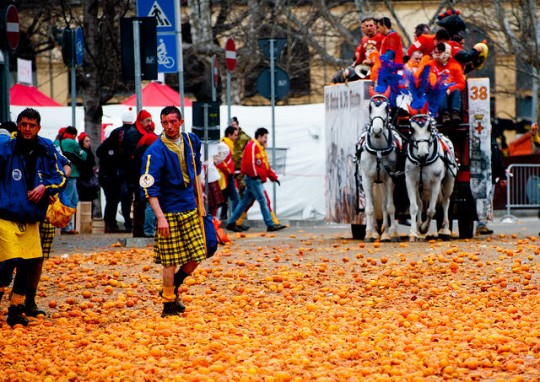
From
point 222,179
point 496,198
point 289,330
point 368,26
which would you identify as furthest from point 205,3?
point 289,330

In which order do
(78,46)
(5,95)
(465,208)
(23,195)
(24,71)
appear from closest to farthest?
(23,195) → (5,95) → (465,208) → (78,46) → (24,71)

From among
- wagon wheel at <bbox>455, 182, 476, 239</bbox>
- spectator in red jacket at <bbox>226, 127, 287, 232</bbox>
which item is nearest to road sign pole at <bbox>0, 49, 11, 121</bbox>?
spectator in red jacket at <bbox>226, 127, 287, 232</bbox>

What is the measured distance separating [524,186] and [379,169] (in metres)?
12.9

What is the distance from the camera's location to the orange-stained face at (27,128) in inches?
442

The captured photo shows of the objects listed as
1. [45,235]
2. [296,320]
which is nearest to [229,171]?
[45,235]

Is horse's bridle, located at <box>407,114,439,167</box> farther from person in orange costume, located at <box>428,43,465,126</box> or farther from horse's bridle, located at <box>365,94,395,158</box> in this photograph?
person in orange costume, located at <box>428,43,465,126</box>

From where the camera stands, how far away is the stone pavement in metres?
19.4

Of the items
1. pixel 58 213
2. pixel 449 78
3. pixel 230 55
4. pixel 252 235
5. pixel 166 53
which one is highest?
pixel 230 55

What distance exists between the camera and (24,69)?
92.7 feet

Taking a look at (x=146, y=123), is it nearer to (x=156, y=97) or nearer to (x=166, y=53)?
(x=166, y=53)

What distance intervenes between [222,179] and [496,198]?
10418mm

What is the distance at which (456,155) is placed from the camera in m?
→ 19.7

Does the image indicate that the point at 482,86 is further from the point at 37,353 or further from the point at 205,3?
the point at 205,3

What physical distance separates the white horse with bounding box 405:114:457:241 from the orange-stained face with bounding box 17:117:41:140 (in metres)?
7.96
